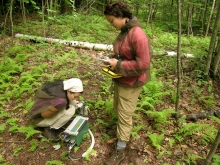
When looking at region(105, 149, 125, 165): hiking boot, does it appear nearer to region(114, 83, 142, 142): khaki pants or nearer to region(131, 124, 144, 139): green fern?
region(114, 83, 142, 142): khaki pants

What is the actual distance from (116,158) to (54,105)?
159 cm

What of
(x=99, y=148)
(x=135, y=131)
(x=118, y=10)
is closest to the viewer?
(x=118, y=10)

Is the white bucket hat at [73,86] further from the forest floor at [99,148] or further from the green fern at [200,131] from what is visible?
the green fern at [200,131]

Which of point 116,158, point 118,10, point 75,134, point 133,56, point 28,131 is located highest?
point 118,10

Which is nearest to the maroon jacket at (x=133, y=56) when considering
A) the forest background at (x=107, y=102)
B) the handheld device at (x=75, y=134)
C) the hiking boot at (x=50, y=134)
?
the handheld device at (x=75, y=134)

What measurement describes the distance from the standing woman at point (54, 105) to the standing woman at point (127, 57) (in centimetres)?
87

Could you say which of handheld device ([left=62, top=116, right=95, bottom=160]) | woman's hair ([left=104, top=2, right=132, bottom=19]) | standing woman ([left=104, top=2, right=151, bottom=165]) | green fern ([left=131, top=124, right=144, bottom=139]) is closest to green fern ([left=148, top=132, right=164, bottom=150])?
green fern ([left=131, top=124, right=144, bottom=139])

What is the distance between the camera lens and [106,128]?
174 inches

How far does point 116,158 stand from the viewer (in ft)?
11.8

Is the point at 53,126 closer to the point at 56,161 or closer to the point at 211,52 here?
the point at 56,161

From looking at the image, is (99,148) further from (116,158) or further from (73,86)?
(73,86)

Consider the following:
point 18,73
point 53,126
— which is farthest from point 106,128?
point 18,73

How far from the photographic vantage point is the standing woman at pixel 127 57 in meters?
2.87

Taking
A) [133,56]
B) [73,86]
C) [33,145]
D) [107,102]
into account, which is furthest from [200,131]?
[33,145]
